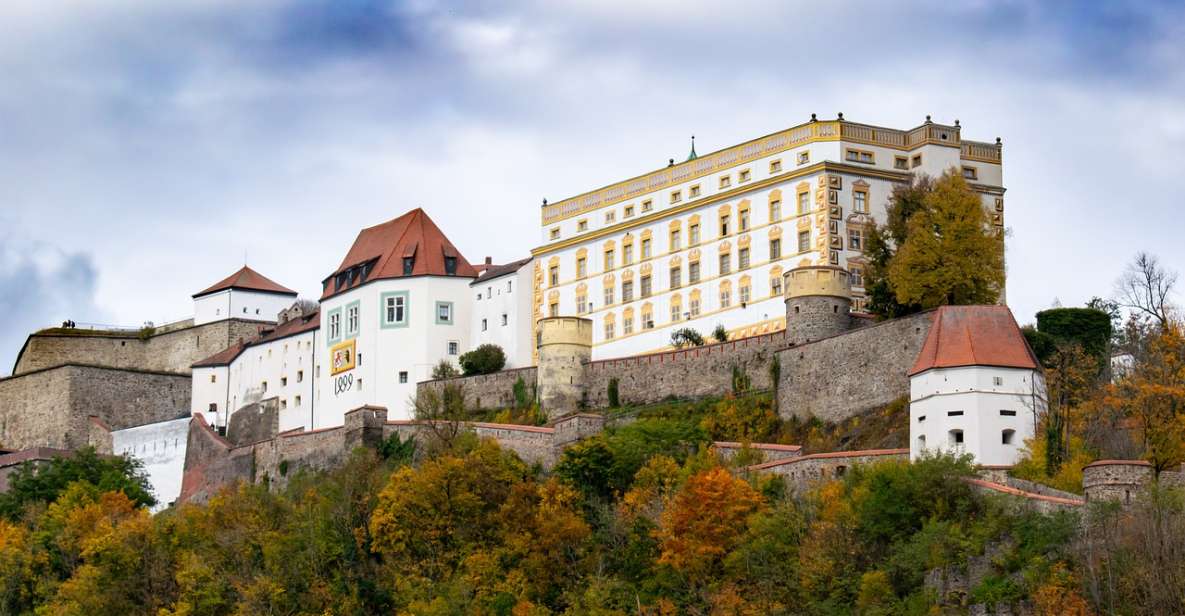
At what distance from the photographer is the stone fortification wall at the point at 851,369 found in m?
66.3

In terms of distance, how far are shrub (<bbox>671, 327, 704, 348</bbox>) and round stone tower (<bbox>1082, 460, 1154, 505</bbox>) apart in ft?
76.4

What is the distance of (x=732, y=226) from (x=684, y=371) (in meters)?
6.54

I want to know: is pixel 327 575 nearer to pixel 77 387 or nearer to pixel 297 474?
pixel 297 474

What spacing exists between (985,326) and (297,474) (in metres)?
27.5

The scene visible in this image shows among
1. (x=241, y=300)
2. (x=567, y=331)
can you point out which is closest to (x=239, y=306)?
(x=241, y=300)

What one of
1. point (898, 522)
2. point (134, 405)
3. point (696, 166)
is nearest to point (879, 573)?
point (898, 522)

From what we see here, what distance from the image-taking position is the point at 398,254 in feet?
293

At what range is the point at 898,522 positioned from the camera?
5709 cm

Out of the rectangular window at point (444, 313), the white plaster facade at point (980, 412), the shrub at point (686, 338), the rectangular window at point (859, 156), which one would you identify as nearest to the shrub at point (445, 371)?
the rectangular window at point (444, 313)

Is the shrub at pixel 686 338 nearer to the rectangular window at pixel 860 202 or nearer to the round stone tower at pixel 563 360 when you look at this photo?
the round stone tower at pixel 563 360

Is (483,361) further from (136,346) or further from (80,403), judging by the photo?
(136,346)

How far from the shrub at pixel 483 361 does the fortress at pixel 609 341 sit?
22.6 inches

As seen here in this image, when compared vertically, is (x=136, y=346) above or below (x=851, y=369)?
above

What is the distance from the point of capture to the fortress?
6275cm
